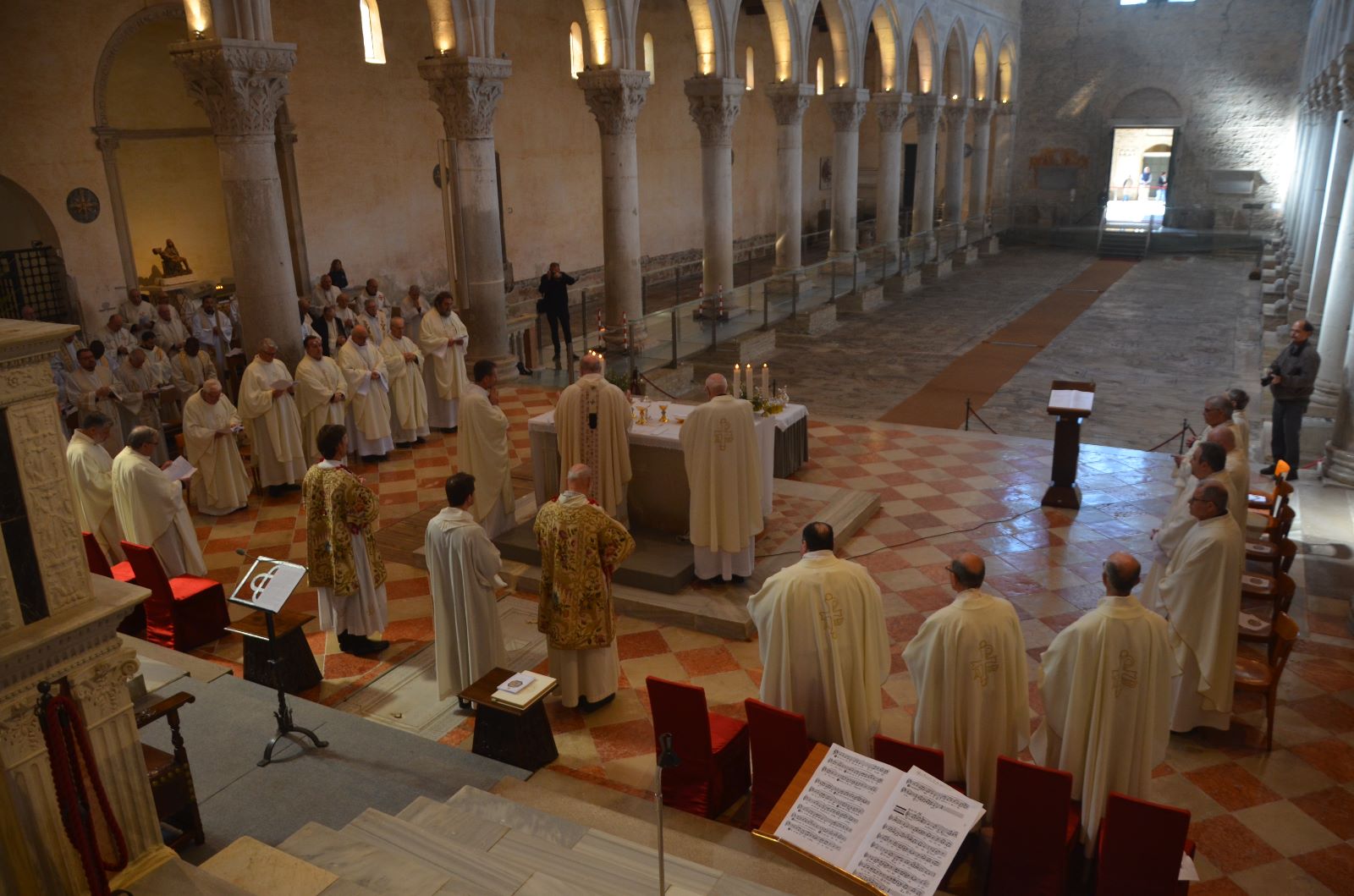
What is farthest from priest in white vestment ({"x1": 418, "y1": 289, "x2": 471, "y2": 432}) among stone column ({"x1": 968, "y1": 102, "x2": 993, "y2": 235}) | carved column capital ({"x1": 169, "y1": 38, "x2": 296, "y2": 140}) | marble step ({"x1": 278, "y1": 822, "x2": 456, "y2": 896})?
stone column ({"x1": 968, "y1": 102, "x2": 993, "y2": 235})

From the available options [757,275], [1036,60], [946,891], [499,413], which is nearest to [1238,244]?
[1036,60]

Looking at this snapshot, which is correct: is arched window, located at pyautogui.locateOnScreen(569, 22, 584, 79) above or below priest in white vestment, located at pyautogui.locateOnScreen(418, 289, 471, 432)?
above

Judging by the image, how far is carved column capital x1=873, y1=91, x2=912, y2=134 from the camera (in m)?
25.3

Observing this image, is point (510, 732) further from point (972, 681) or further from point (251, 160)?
point (251, 160)

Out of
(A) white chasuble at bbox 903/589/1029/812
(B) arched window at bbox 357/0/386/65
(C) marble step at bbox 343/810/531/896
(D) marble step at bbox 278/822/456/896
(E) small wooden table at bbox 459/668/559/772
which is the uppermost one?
(B) arched window at bbox 357/0/386/65

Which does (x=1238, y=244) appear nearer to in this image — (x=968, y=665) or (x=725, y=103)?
(x=725, y=103)

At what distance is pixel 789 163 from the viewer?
2159 centimetres

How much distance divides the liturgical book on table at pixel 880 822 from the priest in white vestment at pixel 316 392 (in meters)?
8.21

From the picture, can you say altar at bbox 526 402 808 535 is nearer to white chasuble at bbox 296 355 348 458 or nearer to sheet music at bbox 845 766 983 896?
white chasuble at bbox 296 355 348 458

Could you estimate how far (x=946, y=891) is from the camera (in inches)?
192

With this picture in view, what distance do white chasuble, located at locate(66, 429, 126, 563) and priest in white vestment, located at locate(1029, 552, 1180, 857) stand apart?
6945 millimetres

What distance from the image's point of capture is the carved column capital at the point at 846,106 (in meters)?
23.1

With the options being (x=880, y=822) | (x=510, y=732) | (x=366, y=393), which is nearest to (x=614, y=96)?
(x=366, y=393)

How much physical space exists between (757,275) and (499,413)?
2092cm
